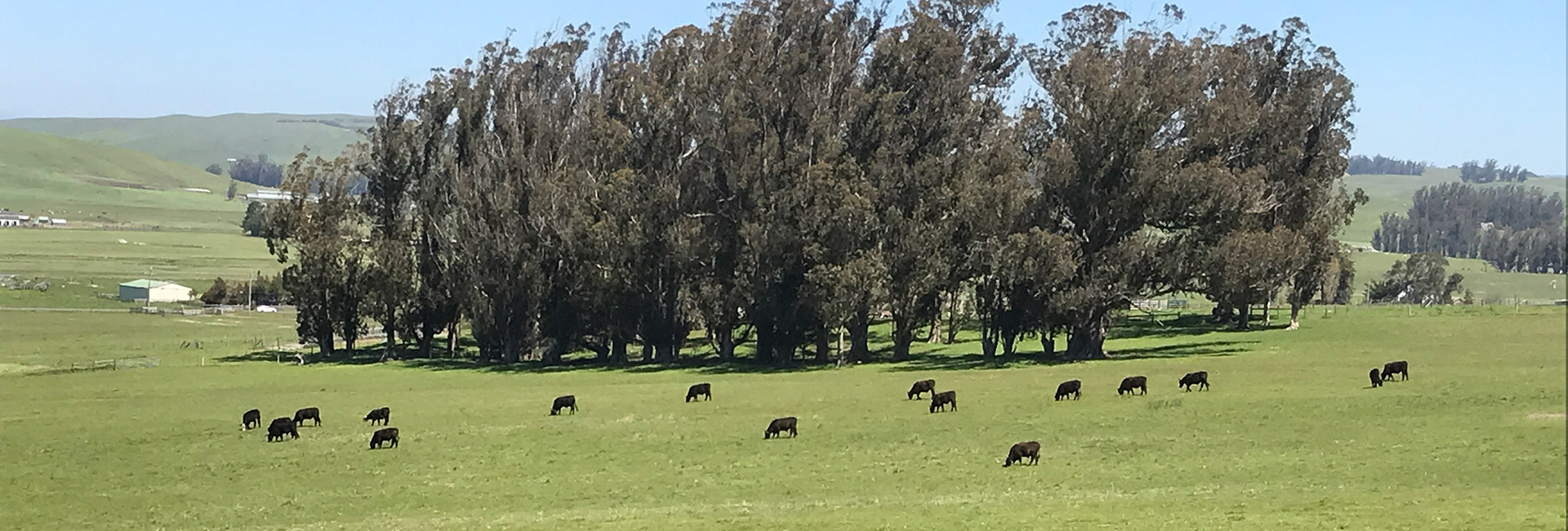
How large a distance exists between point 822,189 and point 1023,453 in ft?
108

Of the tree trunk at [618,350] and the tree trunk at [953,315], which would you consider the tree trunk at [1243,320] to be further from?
the tree trunk at [618,350]

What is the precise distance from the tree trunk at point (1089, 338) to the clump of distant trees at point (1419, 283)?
7162cm

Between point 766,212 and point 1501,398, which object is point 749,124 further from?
point 1501,398

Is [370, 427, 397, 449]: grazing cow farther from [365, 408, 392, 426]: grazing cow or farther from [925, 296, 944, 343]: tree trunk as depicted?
[925, 296, 944, 343]: tree trunk

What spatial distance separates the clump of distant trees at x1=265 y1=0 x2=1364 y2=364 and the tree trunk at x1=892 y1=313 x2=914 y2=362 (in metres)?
0.17

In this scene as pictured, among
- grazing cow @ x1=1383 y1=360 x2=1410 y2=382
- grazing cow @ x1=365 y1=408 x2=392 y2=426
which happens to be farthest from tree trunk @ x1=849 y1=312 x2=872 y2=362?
→ grazing cow @ x1=365 y1=408 x2=392 y2=426

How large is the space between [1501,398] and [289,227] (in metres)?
64.3

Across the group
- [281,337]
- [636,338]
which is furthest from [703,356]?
[281,337]

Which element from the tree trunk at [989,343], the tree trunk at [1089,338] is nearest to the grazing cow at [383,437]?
the tree trunk at [1089,338]

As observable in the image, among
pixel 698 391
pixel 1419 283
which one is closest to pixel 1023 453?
pixel 698 391

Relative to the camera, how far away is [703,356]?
8038cm

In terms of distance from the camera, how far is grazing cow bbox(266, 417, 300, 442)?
138ft

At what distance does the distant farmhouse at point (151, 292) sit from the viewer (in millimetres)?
133375

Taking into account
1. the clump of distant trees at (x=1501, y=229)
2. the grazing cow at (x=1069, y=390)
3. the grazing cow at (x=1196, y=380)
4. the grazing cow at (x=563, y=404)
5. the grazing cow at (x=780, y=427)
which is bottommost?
the grazing cow at (x=563, y=404)
